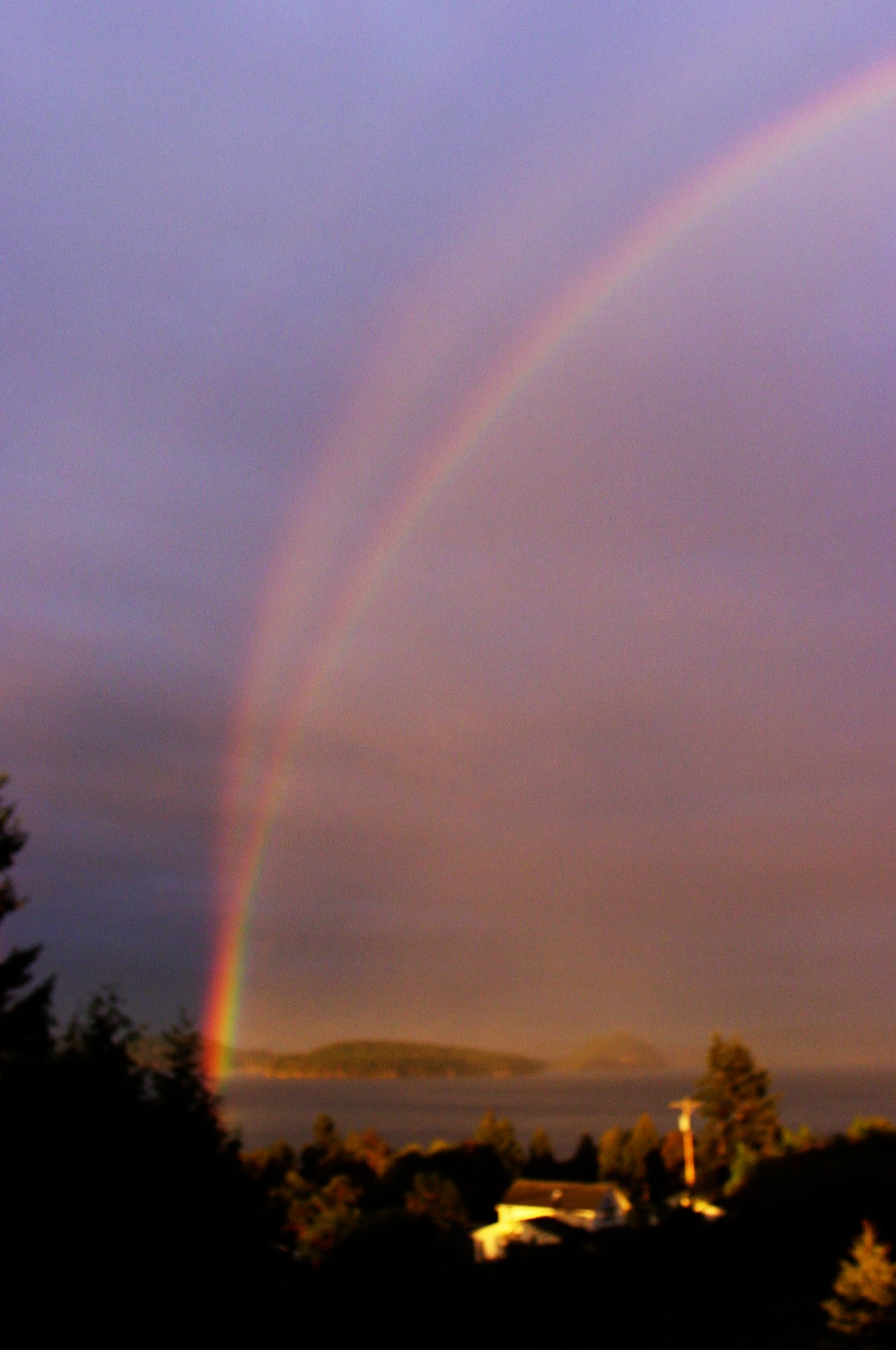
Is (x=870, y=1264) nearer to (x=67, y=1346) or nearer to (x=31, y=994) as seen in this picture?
(x=31, y=994)

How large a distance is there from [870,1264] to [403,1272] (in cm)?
913

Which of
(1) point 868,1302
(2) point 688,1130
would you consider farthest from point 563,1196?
(1) point 868,1302

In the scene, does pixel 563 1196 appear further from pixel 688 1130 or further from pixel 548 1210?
pixel 688 1130

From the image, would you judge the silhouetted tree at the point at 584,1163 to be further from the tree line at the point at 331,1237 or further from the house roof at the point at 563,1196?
the house roof at the point at 563,1196

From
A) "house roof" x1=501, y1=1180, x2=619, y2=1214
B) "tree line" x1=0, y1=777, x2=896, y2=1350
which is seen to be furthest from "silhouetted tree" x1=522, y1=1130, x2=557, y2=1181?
"house roof" x1=501, y1=1180, x2=619, y2=1214

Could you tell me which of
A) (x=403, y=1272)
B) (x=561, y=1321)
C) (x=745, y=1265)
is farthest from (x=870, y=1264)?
(x=403, y=1272)

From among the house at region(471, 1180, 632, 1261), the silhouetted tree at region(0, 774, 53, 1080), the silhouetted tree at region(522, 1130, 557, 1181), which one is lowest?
the house at region(471, 1180, 632, 1261)

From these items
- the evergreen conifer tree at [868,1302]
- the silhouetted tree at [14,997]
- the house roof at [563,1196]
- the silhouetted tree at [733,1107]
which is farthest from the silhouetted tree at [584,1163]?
the silhouetted tree at [14,997]

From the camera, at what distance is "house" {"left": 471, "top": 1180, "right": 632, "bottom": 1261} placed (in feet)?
138

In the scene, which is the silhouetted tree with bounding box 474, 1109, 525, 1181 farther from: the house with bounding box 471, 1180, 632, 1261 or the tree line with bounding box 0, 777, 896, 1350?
the house with bounding box 471, 1180, 632, 1261

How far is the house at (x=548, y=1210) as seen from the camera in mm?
42062

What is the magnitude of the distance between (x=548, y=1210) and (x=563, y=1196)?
7.72 feet

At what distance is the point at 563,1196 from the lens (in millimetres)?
47344

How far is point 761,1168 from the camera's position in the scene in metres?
42.2
